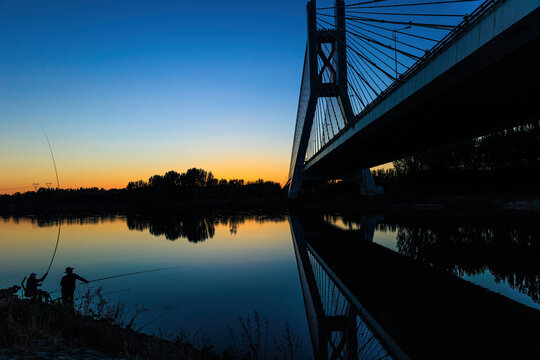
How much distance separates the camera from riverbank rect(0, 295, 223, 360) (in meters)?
5.65

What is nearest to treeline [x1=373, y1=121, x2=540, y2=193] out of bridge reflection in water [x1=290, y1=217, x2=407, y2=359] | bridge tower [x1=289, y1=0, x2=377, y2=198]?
bridge tower [x1=289, y1=0, x2=377, y2=198]

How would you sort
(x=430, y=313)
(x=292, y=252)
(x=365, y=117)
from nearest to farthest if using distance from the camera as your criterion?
(x=430, y=313)
(x=292, y=252)
(x=365, y=117)

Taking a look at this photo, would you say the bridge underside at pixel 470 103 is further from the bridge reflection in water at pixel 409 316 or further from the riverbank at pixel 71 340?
the riverbank at pixel 71 340

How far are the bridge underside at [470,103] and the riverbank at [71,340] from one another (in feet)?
33.4

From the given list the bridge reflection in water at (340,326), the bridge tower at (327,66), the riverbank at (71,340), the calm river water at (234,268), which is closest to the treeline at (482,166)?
the bridge tower at (327,66)

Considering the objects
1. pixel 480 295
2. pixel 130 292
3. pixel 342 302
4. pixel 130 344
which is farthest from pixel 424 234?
pixel 130 344

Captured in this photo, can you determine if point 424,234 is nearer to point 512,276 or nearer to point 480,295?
point 512,276

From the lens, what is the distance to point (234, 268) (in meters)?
15.5

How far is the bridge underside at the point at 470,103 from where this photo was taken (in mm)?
9781

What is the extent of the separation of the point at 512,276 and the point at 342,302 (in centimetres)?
623

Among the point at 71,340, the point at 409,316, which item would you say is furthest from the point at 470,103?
the point at 71,340

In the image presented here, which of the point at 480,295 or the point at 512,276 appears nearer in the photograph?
the point at 480,295

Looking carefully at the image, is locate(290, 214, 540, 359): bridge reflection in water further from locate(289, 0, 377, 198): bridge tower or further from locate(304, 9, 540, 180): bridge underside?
locate(289, 0, 377, 198): bridge tower

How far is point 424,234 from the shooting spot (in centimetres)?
2212
